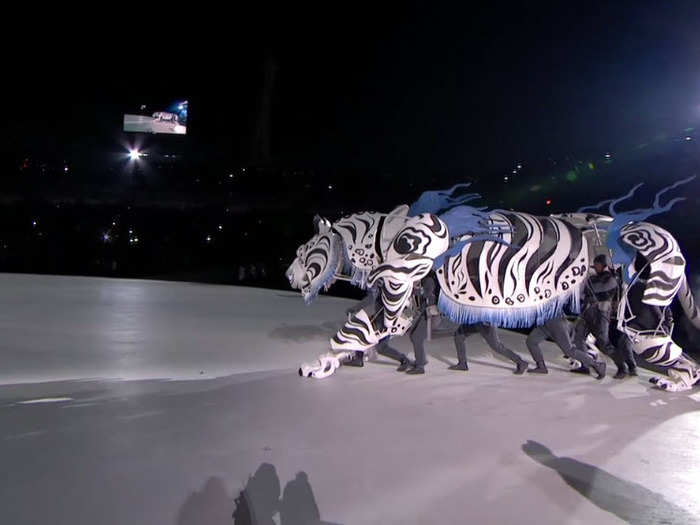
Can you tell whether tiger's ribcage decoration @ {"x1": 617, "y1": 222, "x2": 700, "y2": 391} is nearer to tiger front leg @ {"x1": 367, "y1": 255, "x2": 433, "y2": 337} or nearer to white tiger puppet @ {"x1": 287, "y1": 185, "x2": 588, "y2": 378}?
white tiger puppet @ {"x1": 287, "y1": 185, "x2": 588, "y2": 378}

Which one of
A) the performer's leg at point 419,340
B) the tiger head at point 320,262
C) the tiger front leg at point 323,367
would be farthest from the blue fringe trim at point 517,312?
the tiger head at point 320,262

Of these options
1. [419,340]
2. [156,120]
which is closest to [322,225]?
[419,340]

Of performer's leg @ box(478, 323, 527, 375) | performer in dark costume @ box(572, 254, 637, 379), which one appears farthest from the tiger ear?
performer in dark costume @ box(572, 254, 637, 379)

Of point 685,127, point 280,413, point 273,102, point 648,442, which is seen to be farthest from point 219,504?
point 273,102

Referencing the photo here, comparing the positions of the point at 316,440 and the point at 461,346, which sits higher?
the point at 461,346

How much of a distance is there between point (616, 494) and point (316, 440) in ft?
4.70

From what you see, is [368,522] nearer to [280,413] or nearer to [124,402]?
[280,413]

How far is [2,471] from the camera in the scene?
2.80 meters

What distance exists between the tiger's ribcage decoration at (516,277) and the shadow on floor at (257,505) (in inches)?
104

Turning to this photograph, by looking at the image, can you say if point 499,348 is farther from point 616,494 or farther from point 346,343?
point 616,494

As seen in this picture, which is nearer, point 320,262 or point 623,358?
point 623,358

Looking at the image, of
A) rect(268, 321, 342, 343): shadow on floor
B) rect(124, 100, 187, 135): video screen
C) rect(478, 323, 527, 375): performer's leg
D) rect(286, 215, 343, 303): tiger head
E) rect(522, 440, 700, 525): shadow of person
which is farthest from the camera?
rect(124, 100, 187, 135): video screen

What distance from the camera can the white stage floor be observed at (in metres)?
2.57

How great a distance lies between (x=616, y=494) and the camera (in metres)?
2.79
